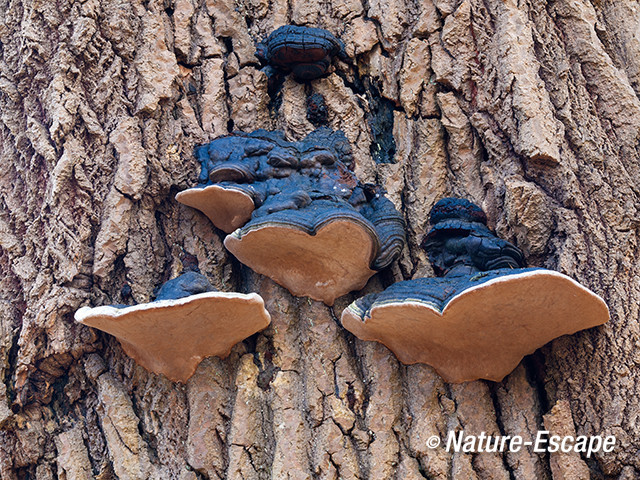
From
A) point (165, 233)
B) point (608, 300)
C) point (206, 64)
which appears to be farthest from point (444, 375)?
point (206, 64)

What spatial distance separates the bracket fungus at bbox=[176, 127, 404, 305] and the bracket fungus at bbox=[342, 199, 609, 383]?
0.77ft

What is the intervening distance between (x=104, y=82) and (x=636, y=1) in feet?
11.9

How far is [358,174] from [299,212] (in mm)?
817

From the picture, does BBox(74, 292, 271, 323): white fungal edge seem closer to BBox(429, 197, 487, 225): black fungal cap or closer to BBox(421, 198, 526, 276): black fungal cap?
BBox(421, 198, 526, 276): black fungal cap

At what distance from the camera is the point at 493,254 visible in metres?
3.06

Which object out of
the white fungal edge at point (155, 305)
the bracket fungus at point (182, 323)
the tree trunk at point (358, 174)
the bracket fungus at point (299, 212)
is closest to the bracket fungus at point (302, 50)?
the tree trunk at point (358, 174)

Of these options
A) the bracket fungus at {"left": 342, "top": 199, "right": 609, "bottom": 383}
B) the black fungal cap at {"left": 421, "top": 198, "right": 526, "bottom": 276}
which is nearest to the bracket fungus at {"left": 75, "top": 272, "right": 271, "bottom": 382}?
the bracket fungus at {"left": 342, "top": 199, "right": 609, "bottom": 383}

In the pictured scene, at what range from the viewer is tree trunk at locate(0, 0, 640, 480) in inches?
119

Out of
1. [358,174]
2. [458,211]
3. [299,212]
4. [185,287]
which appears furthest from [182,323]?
[458,211]

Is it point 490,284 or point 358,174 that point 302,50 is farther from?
point 490,284

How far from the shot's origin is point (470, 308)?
2.63 metres

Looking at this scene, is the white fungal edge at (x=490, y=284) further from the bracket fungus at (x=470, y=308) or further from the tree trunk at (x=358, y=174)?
the tree trunk at (x=358, y=174)

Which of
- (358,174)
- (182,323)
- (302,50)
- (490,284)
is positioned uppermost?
(302,50)

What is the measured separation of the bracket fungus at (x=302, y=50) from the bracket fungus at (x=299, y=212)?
0.53 metres
